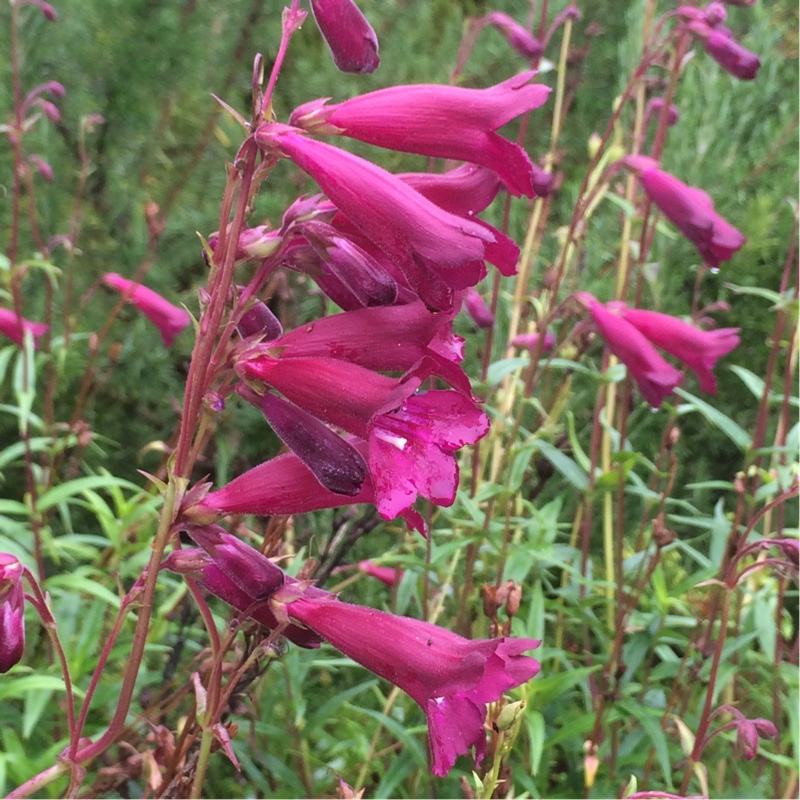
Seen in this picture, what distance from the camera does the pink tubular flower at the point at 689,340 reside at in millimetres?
1496

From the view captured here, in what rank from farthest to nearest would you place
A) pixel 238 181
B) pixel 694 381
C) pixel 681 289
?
pixel 681 289 → pixel 694 381 → pixel 238 181

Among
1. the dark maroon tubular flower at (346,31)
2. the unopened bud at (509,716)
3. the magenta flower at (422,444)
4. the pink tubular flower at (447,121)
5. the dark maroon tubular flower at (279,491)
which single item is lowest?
the unopened bud at (509,716)

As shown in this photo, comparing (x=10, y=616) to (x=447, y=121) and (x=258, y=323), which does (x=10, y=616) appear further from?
(x=447, y=121)

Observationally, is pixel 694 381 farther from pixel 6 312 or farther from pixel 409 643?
pixel 409 643

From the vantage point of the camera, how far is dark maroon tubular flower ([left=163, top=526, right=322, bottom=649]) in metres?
0.67

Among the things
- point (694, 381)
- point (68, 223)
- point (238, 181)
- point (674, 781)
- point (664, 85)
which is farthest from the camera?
point (694, 381)

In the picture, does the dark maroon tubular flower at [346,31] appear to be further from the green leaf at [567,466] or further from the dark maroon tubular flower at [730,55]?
the dark maroon tubular flower at [730,55]

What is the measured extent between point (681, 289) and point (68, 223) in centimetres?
196

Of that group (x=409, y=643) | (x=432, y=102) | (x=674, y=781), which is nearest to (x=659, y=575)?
(x=674, y=781)

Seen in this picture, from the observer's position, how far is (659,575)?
5.01ft

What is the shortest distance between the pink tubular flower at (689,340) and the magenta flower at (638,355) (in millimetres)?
32

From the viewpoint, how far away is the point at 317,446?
65cm

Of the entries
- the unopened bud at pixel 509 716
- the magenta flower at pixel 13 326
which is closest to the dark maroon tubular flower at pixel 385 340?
the unopened bud at pixel 509 716

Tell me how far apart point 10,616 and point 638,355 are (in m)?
1.09
